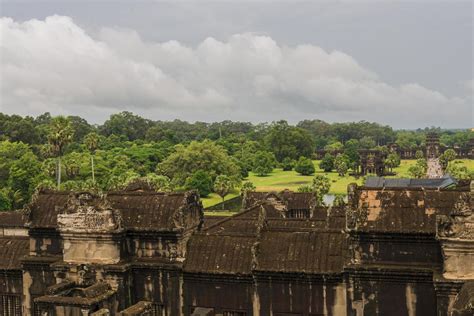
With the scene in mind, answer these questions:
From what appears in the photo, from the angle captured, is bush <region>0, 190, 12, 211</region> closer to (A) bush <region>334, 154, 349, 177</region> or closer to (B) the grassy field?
(B) the grassy field

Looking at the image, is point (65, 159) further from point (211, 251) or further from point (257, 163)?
point (211, 251)

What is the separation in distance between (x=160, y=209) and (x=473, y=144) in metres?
155

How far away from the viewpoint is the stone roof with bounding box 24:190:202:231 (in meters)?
14.3

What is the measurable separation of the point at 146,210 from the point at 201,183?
62.2 m

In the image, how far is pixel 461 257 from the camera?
1120 centimetres

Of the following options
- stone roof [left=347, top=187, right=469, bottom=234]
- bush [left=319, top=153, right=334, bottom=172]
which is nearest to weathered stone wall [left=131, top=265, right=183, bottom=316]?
stone roof [left=347, top=187, right=469, bottom=234]

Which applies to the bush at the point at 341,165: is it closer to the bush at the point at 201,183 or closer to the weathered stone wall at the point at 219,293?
the bush at the point at 201,183

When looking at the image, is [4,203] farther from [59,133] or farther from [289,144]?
[289,144]

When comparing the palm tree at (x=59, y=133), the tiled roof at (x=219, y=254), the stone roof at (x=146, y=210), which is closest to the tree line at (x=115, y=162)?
the palm tree at (x=59, y=133)

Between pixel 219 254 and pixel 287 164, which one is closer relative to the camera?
pixel 219 254

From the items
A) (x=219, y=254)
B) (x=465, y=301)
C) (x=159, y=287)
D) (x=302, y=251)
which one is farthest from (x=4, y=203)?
(x=465, y=301)

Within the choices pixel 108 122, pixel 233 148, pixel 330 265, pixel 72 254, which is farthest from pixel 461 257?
pixel 108 122

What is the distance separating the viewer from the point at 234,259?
14000 mm

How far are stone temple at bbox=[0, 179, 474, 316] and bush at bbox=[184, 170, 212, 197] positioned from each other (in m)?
59.8
